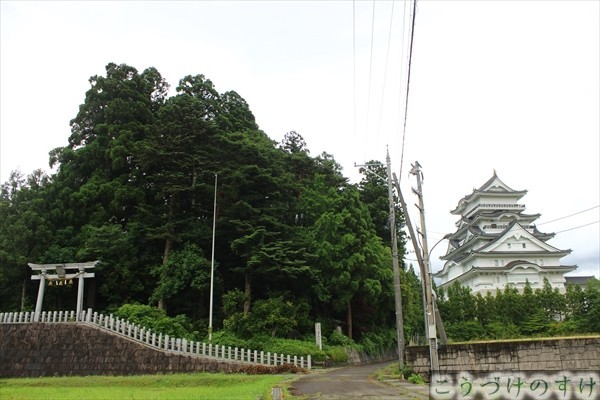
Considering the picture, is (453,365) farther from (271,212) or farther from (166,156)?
(166,156)

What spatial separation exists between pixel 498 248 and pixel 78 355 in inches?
1432

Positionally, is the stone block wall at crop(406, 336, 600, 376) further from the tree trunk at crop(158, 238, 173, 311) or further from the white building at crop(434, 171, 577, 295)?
the white building at crop(434, 171, 577, 295)

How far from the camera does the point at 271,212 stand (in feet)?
93.4

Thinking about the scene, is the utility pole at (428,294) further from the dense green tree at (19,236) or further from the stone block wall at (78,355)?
the dense green tree at (19,236)

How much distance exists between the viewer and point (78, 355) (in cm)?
2162

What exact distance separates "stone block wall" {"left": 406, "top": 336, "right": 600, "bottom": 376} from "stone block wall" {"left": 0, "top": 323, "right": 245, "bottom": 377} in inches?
391

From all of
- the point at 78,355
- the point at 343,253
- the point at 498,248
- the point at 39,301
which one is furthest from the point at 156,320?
the point at 498,248

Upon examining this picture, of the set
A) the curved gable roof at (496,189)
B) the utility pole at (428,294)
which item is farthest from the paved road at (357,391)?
the curved gable roof at (496,189)

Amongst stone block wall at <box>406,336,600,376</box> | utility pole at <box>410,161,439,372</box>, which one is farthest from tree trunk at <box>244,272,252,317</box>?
utility pole at <box>410,161,439,372</box>

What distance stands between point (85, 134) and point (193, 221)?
37.0 feet

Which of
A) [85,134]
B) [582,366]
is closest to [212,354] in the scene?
[582,366]

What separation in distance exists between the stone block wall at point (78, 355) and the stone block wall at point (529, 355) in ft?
32.6

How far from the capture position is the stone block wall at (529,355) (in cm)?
1559

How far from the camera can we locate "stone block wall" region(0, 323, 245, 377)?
20.6 m
